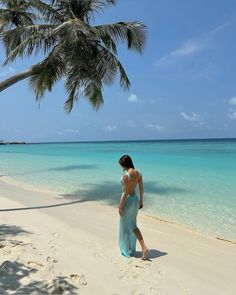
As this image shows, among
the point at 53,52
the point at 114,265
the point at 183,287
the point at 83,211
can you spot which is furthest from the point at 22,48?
the point at 183,287

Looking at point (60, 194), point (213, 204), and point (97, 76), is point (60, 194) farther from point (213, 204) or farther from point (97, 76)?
point (213, 204)

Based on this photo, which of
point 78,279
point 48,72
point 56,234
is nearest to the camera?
point 78,279

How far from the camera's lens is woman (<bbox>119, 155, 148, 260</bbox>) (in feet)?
16.0

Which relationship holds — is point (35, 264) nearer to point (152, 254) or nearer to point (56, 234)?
point (56, 234)

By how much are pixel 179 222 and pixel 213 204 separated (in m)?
2.43

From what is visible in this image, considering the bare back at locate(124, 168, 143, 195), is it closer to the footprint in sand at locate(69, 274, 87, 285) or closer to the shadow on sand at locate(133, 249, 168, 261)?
the shadow on sand at locate(133, 249, 168, 261)

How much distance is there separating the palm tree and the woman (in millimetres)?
5097

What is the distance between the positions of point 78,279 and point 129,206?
1.27 meters

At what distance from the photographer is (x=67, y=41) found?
353 inches

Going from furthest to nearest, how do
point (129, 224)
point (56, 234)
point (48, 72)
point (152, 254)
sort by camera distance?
point (48, 72) < point (56, 234) < point (152, 254) < point (129, 224)

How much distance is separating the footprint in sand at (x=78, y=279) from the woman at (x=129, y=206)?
1009mm

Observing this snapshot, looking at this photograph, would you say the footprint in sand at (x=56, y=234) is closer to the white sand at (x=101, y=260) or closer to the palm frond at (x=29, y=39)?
the white sand at (x=101, y=260)

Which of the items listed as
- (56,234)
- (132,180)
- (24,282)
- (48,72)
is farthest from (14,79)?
(24,282)

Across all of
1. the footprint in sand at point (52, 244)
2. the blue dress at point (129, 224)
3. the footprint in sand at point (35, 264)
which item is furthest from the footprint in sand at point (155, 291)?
the footprint in sand at point (52, 244)
